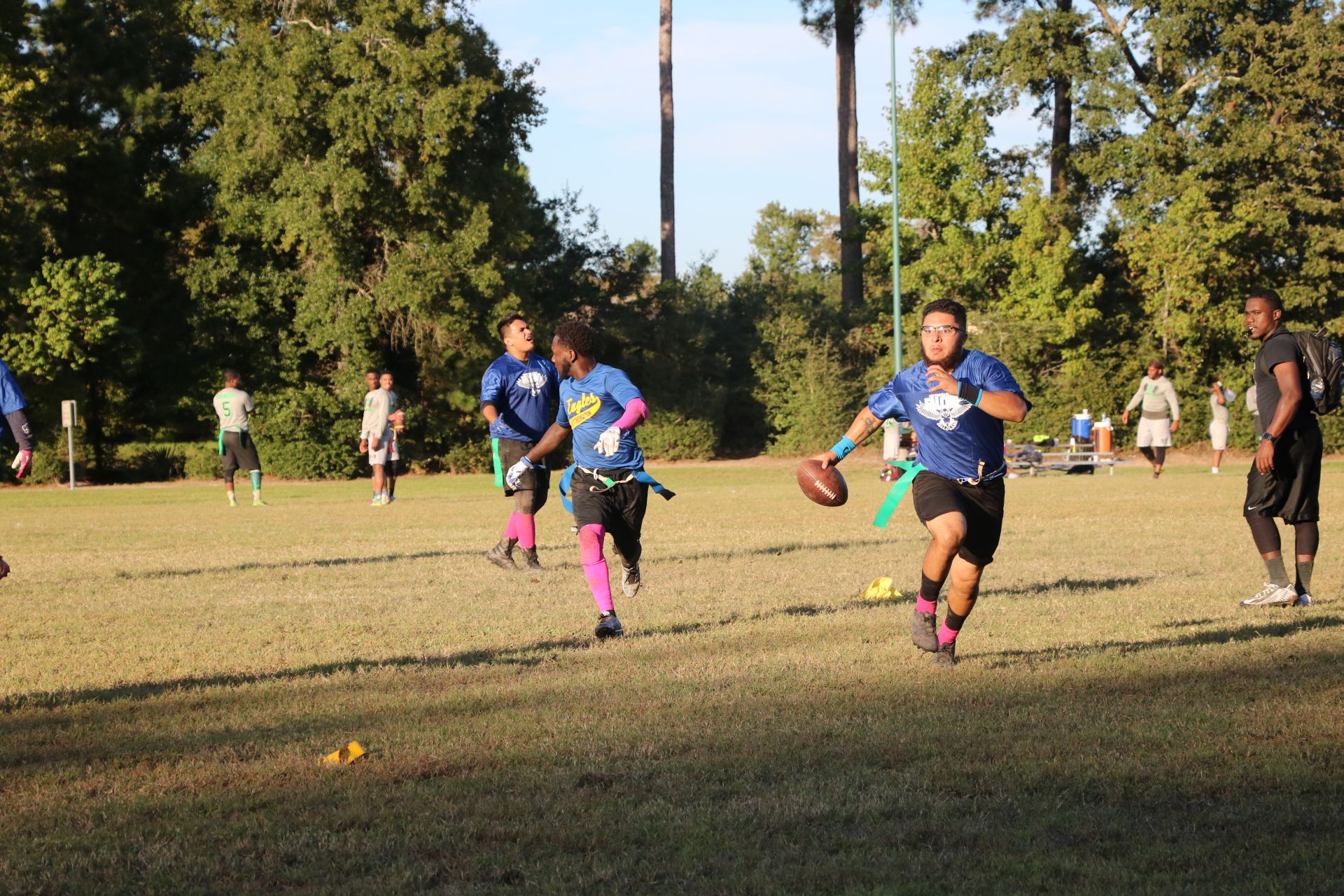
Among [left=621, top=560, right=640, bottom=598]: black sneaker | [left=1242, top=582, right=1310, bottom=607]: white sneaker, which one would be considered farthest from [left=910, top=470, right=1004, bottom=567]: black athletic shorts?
[left=1242, top=582, right=1310, bottom=607]: white sneaker

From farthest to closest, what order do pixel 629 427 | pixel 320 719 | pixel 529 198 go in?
pixel 529 198 → pixel 629 427 → pixel 320 719

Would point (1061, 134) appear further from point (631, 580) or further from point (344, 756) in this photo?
point (344, 756)

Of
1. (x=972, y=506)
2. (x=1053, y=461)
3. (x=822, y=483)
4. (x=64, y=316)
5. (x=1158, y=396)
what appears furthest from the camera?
(x=1053, y=461)

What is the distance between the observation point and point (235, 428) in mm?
21406

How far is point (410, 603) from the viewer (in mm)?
10023

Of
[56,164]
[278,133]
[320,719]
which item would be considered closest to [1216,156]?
A: [278,133]

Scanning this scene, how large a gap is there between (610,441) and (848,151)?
1455 inches

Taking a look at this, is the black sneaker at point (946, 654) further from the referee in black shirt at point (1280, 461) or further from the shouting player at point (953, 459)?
the referee in black shirt at point (1280, 461)

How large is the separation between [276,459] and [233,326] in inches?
159

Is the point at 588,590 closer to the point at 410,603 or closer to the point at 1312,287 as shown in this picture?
the point at 410,603

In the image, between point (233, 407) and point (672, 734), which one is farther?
point (233, 407)

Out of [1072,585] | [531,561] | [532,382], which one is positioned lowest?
[1072,585]

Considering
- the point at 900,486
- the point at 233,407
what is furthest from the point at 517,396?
the point at 233,407

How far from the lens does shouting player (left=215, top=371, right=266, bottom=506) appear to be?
21094 mm
